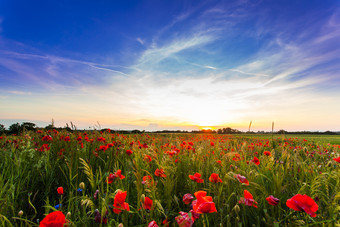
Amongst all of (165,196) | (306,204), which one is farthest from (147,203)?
(306,204)

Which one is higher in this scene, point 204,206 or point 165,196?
point 204,206

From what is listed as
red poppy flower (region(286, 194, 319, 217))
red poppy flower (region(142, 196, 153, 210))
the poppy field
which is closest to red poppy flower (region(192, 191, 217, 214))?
the poppy field

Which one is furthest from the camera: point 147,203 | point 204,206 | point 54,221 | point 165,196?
point 165,196

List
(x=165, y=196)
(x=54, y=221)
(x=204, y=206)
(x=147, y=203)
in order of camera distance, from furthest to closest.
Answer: (x=165, y=196) < (x=147, y=203) < (x=204, y=206) < (x=54, y=221)

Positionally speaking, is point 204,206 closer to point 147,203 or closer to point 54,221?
point 147,203

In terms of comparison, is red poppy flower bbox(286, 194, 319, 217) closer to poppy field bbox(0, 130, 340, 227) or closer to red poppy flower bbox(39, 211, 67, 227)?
poppy field bbox(0, 130, 340, 227)

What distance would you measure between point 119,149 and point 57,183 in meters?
1.33

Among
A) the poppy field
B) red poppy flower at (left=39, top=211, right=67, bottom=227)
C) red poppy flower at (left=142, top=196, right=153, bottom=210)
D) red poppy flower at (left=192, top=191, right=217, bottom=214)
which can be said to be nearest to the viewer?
red poppy flower at (left=39, top=211, right=67, bottom=227)

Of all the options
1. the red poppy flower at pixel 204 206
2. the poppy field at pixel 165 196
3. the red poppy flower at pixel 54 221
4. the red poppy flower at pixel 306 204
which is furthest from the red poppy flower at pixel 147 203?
the red poppy flower at pixel 306 204

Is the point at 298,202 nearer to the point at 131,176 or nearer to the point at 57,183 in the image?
the point at 131,176

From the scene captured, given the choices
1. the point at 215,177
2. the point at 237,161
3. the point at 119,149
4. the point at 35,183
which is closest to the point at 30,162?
the point at 35,183

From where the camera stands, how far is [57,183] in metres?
2.75

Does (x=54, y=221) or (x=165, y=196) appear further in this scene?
(x=165, y=196)

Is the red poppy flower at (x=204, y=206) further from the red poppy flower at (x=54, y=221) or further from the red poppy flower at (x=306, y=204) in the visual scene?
the red poppy flower at (x=54, y=221)
